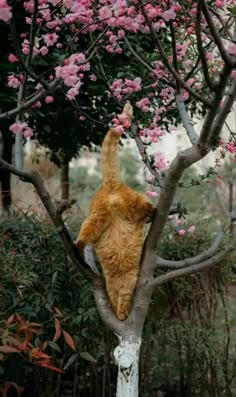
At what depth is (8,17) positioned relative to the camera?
156 centimetres

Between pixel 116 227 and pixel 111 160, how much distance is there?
259 millimetres

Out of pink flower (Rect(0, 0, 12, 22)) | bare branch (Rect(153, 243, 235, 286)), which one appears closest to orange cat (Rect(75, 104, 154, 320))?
bare branch (Rect(153, 243, 235, 286))

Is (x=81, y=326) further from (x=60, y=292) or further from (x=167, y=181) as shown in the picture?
(x=167, y=181)

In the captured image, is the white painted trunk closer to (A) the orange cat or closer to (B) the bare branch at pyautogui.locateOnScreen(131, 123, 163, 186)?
(A) the orange cat

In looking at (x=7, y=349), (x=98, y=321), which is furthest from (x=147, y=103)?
(x=7, y=349)

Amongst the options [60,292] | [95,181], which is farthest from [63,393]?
[95,181]

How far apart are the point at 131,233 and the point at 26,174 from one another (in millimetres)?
481

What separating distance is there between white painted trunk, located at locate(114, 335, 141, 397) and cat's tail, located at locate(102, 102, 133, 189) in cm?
60

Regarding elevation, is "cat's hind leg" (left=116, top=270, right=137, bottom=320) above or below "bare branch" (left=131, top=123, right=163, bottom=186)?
below

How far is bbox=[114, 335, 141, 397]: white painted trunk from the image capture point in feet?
6.98

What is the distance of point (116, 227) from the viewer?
2.19m

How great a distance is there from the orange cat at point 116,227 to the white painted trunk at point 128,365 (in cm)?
11

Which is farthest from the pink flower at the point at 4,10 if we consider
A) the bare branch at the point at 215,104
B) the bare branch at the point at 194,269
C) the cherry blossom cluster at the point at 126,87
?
the bare branch at the point at 194,269

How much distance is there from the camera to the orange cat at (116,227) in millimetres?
2162
